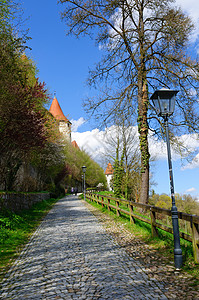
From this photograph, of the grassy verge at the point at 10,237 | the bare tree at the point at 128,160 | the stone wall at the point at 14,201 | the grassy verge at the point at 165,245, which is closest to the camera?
the grassy verge at the point at 165,245

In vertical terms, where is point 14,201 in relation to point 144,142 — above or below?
below

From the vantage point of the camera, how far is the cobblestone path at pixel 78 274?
382 cm

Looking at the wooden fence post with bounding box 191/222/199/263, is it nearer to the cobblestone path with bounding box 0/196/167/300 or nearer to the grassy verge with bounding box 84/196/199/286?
the grassy verge with bounding box 84/196/199/286

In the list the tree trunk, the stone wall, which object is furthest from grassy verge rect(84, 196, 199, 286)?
the stone wall

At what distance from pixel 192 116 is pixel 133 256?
26.2 ft

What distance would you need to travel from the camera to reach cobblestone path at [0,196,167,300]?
3.82m

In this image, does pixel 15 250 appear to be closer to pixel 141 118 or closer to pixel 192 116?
pixel 141 118

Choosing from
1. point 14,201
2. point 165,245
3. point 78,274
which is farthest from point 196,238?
point 14,201

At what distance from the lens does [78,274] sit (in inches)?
183

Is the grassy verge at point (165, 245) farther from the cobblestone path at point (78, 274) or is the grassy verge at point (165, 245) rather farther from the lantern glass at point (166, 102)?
the lantern glass at point (166, 102)

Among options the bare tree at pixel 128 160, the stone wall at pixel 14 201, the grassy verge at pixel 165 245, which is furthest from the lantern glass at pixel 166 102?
the bare tree at pixel 128 160

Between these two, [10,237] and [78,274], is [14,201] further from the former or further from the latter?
[78,274]

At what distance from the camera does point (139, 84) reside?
12242mm

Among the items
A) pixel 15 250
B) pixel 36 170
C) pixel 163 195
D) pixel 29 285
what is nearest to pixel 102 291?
pixel 29 285
